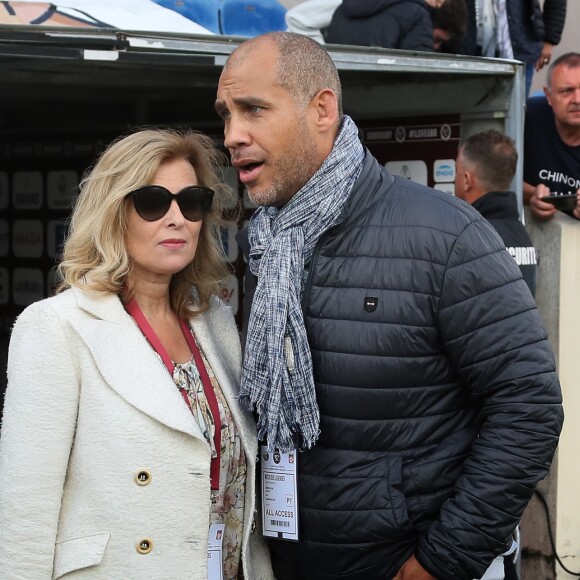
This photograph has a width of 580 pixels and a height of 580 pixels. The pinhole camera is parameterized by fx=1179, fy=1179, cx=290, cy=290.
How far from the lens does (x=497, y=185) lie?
190 inches

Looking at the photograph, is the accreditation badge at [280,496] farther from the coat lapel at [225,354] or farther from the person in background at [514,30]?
the person in background at [514,30]

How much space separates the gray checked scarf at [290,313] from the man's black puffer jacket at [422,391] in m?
0.04

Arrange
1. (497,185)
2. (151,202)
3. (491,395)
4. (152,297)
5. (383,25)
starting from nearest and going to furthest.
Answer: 1. (491,395)
2. (151,202)
3. (152,297)
4. (497,185)
5. (383,25)

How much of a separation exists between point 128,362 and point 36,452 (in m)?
0.30

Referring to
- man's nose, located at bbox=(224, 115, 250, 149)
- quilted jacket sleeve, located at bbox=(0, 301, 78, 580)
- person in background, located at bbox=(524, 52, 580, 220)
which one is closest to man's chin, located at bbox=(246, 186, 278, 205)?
man's nose, located at bbox=(224, 115, 250, 149)

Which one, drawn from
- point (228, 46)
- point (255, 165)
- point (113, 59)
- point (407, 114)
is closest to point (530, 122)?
point (407, 114)

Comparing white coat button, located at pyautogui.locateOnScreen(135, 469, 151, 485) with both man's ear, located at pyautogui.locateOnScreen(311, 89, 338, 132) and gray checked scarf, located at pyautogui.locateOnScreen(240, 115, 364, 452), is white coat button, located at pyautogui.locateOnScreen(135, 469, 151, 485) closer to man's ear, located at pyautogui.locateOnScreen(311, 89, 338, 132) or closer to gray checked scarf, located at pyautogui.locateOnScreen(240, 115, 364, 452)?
gray checked scarf, located at pyautogui.locateOnScreen(240, 115, 364, 452)

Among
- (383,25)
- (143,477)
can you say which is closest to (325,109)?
(143,477)

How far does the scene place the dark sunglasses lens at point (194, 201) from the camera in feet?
9.64

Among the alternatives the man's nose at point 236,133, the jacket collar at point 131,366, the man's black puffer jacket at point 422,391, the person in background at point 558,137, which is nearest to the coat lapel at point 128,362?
the jacket collar at point 131,366

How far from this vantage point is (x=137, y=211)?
9.49 ft

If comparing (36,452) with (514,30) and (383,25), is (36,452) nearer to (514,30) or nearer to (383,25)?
(383,25)

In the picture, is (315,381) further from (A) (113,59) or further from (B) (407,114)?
(B) (407,114)

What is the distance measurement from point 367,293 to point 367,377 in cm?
20
